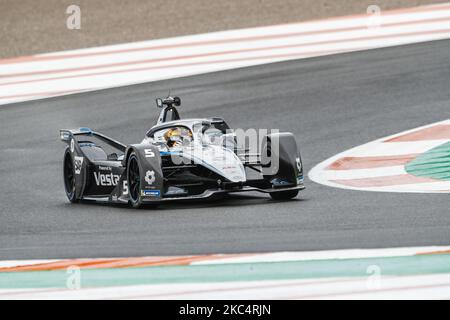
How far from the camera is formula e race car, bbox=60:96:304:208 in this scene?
11.3m

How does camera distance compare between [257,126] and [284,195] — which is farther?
[257,126]

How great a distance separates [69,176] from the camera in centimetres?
1318

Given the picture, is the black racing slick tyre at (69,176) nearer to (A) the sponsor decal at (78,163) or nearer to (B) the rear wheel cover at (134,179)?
(A) the sponsor decal at (78,163)

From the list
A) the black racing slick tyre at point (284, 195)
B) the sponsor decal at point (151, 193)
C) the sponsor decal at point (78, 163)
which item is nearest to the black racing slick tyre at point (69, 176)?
the sponsor decal at point (78, 163)

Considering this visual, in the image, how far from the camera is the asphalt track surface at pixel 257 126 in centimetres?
893

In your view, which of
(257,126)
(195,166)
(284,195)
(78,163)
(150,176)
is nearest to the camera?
(150,176)

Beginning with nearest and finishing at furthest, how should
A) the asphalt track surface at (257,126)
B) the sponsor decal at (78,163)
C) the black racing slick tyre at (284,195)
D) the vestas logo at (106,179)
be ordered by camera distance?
the asphalt track surface at (257,126) → the black racing slick tyre at (284,195) → the vestas logo at (106,179) → the sponsor decal at (78,163)

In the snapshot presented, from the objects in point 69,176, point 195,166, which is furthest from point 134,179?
point 69,176

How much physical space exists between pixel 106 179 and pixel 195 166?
137 centimetres

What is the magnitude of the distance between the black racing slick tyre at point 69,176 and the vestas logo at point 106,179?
0.37m

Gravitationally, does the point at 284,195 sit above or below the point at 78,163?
below

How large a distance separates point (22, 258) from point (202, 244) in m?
1.40

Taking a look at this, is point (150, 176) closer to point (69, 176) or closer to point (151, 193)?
point (151, 193)

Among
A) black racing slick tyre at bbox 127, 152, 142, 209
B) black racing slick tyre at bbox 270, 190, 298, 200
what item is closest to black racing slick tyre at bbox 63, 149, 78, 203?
black racing slick tyre at bbox 127, 152, 142, 209
